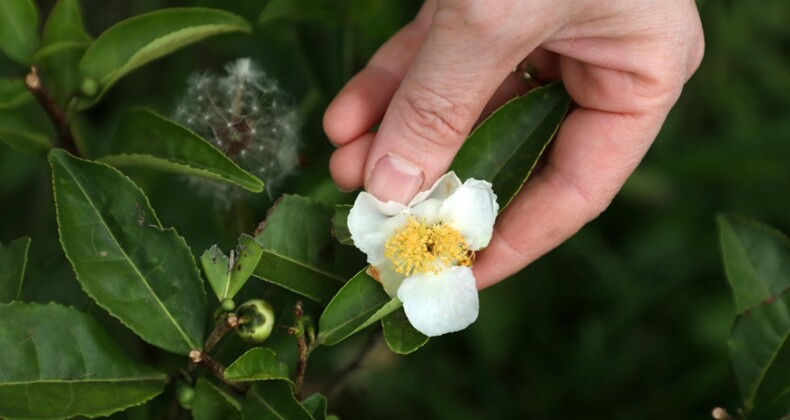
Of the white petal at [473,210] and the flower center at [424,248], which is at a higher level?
the white petal at [473,210]

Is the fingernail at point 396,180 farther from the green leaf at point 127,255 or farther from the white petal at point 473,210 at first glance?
the green leaf at point 127,255

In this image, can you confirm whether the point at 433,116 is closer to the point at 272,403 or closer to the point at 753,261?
the point at 272,403

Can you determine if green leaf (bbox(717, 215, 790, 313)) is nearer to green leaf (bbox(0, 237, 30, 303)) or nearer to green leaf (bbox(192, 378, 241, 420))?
green leaf (bbox(192, 378, 241, 420))

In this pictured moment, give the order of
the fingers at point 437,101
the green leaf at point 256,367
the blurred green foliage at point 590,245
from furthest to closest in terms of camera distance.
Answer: the blurred green foliage at point 590,245
the fingers at point 437,101
the green leaf at point 256,367

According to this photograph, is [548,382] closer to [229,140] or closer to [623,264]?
[623,264]

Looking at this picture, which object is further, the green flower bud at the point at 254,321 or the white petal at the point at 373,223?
the white petal at the point at 373,223

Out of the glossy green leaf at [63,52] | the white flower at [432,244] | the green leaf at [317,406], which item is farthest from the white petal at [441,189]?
the glossy green leaf at [63,52]

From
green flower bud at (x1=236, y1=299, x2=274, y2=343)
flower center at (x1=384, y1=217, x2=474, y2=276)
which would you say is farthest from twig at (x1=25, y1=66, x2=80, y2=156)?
flower center at (x1=384, y1=217, x2=474, y2=276)
